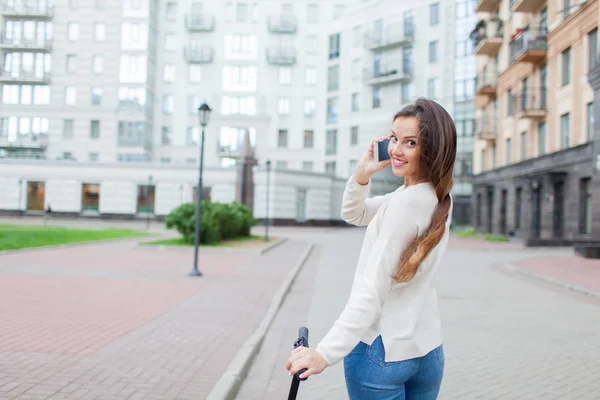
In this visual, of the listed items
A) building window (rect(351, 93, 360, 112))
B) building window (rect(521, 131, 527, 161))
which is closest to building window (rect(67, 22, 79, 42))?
building window (rect(351, 93, 360, 112))

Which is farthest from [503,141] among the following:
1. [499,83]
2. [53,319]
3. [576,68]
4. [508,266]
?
[53,319]

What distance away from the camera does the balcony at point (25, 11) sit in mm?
32312

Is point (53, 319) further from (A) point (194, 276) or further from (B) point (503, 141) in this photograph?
Result: (B) point (503, 141)

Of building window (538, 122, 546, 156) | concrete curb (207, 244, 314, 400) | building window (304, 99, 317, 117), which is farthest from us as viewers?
building window (304, 99, 317, 117)

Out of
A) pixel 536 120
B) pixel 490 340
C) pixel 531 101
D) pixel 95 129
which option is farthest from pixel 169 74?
pixel 490 340

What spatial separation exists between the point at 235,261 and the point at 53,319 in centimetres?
951

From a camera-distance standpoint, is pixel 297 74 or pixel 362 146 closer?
pixel 362 146

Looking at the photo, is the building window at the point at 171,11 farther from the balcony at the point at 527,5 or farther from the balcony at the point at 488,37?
the balcony at the point at 527,5

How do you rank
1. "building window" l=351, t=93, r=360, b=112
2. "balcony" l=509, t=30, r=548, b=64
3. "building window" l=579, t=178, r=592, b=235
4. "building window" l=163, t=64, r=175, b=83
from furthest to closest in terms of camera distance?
"building window" l=163, t=64, r=175, b=83
"building window" l=351, t=93, r=360, b=112
"balcony" l=509, t=30, r=548, b=64
"building window" l=579, t=178, r=592, b=235

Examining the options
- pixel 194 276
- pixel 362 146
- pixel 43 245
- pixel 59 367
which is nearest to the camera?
pixel 59 367

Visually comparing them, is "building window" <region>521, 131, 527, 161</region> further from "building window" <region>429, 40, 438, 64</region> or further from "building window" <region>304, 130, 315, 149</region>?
"building window" <region>304, 130, 315, 149</region>

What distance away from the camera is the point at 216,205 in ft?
74.9

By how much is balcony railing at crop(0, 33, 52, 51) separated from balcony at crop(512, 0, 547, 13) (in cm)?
2377

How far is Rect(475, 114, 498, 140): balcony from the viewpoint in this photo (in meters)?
35.5
